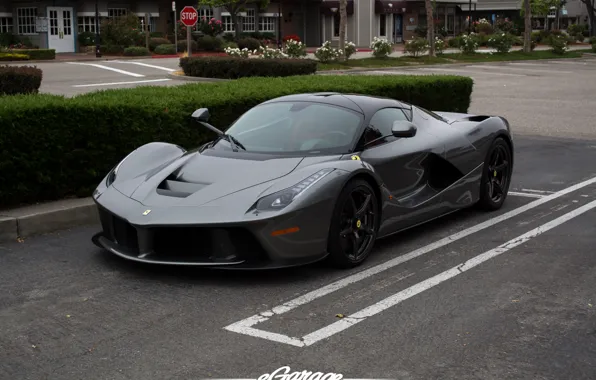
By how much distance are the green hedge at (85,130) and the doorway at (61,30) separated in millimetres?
41185

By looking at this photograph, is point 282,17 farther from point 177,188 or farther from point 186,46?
point 177,188

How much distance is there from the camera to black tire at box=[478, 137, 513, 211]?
8617 millimetres

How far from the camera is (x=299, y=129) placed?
7.21 m

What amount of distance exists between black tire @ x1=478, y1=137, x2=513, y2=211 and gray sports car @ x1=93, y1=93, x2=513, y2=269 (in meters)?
0.07

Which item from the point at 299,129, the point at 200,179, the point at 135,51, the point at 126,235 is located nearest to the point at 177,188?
the point at 200,179

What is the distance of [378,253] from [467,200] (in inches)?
Answer: 63.3

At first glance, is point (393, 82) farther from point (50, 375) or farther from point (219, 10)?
point (219, 10)

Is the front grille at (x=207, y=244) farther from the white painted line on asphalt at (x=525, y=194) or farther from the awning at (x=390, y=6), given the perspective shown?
the awning at (x=390, y=6)

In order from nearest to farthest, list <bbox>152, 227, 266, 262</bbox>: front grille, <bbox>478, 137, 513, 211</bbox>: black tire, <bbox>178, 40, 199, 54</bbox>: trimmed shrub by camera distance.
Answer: <bbox>152, 227, 266, 262</bbox>: front grille < <bbox>478, 137, 513, 211</bbox>: black tire < <bbox>178, 40, 199, 54</bbox>: trimmed shrub

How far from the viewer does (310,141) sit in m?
7.07

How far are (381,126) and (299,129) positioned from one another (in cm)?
77

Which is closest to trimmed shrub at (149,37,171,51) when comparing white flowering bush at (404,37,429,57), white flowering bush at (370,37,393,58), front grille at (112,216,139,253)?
white flowering bush at (370,37,393,58)

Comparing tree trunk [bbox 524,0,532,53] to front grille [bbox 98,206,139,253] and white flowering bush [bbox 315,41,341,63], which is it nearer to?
white flowering bush [bbox 315,41,341,63]

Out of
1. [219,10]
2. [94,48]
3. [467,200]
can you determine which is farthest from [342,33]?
[467,200]
